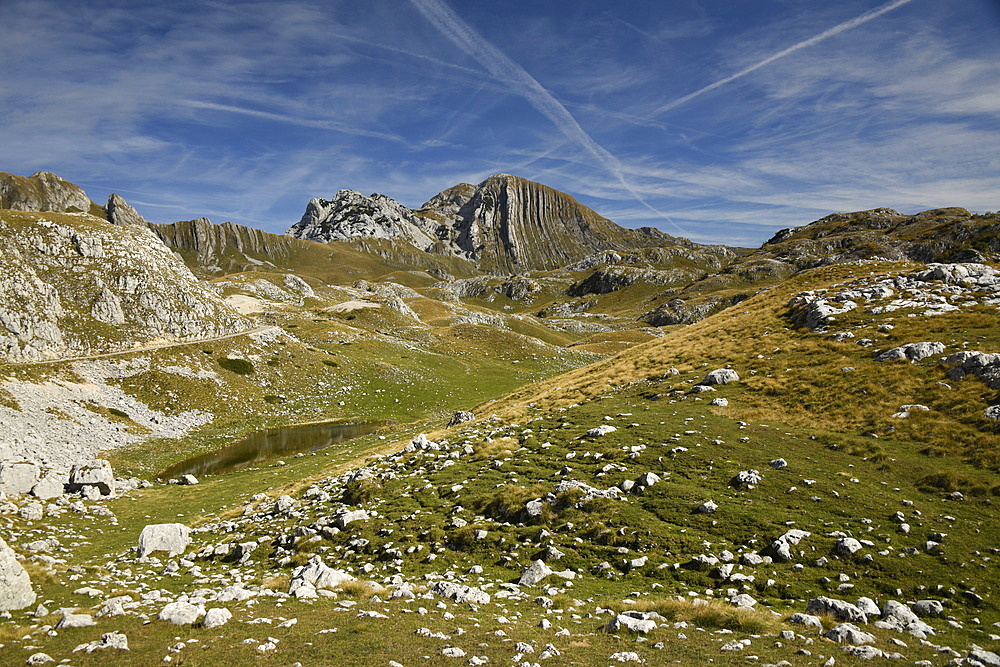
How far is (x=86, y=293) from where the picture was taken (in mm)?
70000

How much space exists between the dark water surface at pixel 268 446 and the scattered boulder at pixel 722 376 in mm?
40975

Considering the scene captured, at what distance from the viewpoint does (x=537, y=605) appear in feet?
45.2

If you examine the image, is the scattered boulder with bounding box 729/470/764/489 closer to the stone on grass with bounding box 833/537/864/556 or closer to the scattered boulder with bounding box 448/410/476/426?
the stone on grass with bounding box 833/537/864/556

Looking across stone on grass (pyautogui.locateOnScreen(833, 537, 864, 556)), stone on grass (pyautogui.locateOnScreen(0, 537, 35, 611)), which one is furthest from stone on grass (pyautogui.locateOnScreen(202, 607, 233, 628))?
stone on grass (pyautogui.locateOnScreen(833, 537, 864, 556))

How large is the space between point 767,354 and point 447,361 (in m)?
75.5

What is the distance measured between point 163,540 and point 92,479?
16436 mm

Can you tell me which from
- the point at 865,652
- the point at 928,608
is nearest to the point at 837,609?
the point at 865,652

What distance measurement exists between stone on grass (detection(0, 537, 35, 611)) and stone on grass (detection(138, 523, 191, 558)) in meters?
7.05

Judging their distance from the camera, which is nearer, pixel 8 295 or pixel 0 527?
pixel 0 527

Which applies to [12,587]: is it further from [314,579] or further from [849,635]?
[849,635]

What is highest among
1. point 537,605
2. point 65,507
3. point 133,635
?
point 133,635

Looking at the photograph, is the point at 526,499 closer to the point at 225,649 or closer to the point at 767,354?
the point at 225,649

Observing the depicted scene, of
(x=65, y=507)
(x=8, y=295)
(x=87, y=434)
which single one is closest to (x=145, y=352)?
(x=8, y=295)

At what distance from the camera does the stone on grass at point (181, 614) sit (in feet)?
39.1
